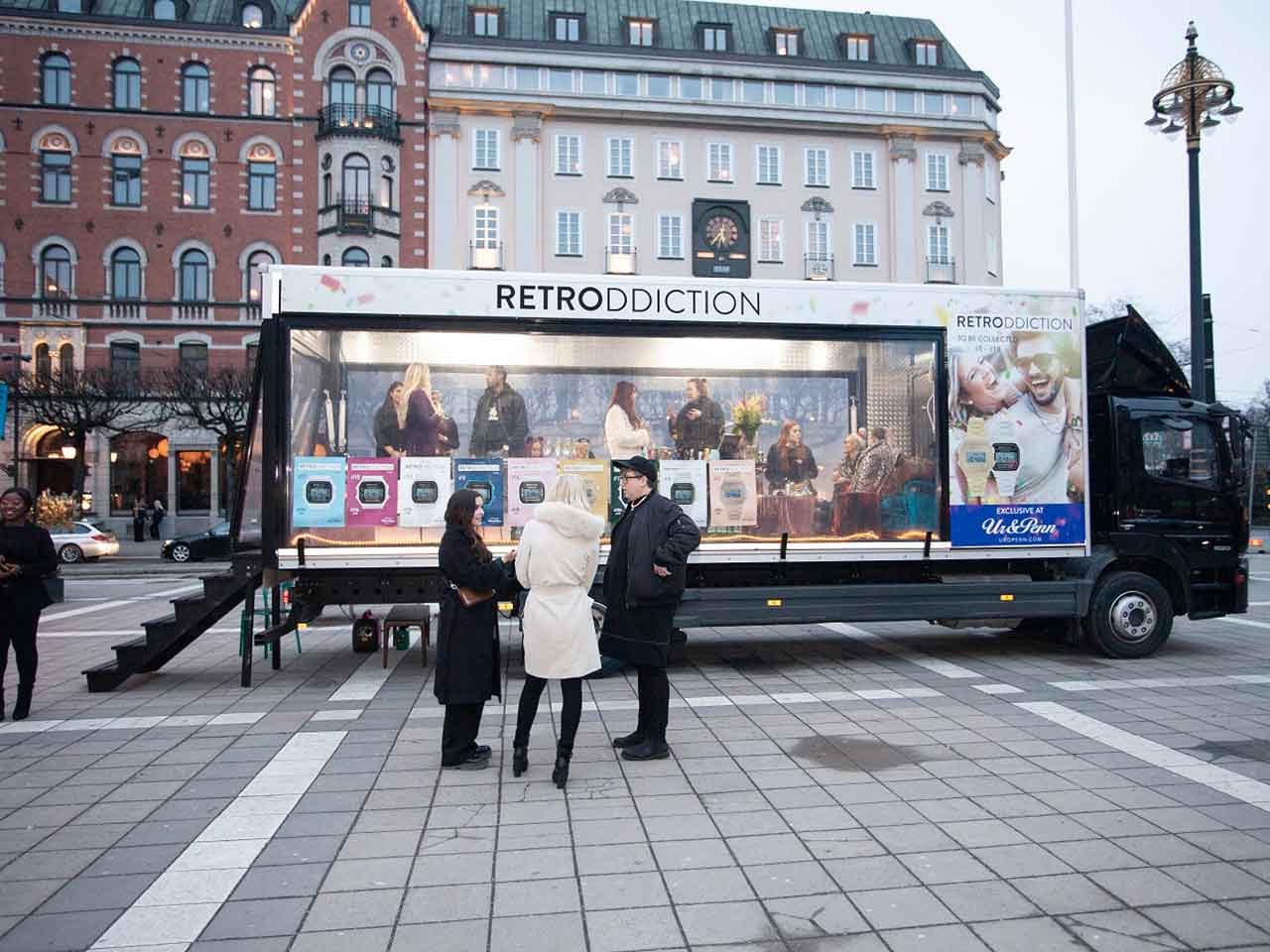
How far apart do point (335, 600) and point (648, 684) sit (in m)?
3.51

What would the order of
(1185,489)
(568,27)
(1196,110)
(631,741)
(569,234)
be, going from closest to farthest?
(631,741) → (1185,489) → (1196,110) → (569,234) → (568,27)

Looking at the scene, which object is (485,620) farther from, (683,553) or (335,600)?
(335,600)

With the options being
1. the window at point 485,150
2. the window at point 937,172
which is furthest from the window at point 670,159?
the window at point 937,172

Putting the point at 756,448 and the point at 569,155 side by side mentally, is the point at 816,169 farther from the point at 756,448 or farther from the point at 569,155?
the point at 756,448

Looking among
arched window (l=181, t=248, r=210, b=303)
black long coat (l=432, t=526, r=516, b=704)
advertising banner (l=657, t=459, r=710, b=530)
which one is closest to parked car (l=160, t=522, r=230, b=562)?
arched window (l=181, t=248, r=210, b=303)

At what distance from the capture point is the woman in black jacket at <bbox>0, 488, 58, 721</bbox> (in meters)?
6.63

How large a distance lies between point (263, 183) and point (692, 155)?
18.1 metres

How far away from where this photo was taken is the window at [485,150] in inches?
1523

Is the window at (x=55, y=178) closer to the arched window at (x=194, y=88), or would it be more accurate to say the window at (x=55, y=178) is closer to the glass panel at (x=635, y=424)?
the arched window at (x=194, y=88)

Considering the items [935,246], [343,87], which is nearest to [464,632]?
[343,87]

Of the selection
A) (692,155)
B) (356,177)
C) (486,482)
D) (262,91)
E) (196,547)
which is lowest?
(196,547)

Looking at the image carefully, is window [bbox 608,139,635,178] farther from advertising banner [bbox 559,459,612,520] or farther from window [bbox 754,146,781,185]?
advertising banner [bbox 559,459,612,520]

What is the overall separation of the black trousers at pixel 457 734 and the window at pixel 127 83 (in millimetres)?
39993

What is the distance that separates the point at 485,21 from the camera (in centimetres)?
4125
